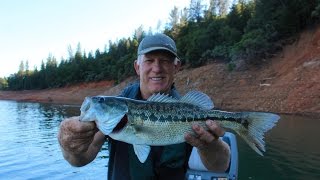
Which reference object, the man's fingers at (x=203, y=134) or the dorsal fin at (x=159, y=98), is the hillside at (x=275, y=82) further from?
the dorsal fin at (x=159, y=98)

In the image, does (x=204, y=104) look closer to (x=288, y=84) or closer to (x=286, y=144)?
(x=286, y=144)

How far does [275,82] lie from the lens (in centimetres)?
4644

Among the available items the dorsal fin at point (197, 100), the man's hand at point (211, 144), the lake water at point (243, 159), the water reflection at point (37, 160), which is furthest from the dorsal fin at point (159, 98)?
the water reflection at point (37, 160)

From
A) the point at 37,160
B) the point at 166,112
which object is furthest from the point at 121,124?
the point at 37,160

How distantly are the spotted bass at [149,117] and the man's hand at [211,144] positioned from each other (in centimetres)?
7

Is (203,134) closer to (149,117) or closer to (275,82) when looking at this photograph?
(149,117)

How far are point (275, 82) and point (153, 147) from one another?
4369 centimetres

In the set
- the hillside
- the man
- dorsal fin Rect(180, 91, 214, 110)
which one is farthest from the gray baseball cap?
the hillside

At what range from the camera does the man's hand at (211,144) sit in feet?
13.9

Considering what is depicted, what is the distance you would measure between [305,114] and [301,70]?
903 centimetres

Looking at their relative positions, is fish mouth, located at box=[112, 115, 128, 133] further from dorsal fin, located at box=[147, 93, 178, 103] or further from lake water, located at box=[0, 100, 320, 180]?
lake water, located at box=[0, 100, 320, 180]

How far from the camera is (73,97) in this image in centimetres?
9675

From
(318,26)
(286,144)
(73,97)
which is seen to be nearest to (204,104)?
(286,144)

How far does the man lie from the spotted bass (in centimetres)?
A: 11
